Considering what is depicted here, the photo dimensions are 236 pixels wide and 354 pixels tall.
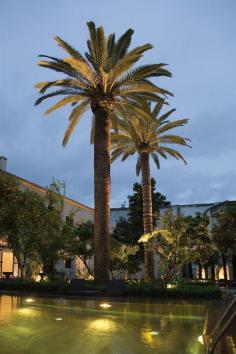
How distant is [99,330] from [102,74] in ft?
50.1

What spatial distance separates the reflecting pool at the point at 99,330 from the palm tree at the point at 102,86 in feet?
24.4

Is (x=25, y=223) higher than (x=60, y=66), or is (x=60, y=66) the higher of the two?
(x=60, y=66)

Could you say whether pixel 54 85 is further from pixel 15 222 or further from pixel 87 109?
pixel 15 222

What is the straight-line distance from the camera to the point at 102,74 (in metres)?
21.8

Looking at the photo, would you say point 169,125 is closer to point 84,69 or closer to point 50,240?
point 84,69

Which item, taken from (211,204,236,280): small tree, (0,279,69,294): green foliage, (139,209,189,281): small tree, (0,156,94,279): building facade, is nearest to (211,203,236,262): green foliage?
(211,204,236,280): small tree

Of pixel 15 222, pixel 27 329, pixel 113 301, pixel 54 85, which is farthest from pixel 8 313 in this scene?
pixel 54 85

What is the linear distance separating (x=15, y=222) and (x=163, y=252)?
8516mm

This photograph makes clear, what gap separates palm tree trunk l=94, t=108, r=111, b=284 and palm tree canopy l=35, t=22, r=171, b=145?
4.17ft

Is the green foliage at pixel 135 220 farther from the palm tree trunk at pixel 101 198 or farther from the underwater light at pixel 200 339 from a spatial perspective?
the underwater light at pixel 200 339

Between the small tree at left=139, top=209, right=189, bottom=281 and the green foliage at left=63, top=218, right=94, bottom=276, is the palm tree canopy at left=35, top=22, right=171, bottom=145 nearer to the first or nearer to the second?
the small tree at left=139, top=209, right=189, bottom=281

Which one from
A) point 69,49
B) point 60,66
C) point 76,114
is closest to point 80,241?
point 76,114

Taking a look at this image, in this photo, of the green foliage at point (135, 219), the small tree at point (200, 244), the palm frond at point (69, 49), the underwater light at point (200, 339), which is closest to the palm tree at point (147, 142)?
the small tree at point (200, 244)

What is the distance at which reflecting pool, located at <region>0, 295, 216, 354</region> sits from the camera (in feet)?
24.8
